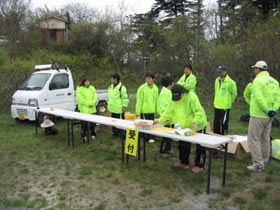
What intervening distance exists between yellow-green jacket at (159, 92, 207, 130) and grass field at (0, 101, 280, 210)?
95 centimetres

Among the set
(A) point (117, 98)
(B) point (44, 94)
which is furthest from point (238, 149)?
(B) point (44, 94)

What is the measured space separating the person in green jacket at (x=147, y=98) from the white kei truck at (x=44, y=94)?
3.40m

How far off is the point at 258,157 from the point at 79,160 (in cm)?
346

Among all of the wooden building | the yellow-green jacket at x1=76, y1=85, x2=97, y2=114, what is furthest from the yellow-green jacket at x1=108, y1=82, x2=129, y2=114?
the wooden building

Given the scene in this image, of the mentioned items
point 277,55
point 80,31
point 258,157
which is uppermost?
point 80,31

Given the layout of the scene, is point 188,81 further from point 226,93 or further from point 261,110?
point 261,110

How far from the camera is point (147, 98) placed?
741 centimetres

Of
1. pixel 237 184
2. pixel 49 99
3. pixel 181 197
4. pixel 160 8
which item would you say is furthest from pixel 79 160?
pixel 160 8

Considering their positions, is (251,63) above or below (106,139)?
above

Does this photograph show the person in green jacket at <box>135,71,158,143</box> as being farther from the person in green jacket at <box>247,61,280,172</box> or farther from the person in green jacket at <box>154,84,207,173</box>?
the person in green jacket at <box>247,61,280,172</box>

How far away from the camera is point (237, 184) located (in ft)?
16.5

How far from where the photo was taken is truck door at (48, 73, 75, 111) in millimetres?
9914

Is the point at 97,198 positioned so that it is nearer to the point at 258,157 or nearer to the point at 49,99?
the point at 258,157

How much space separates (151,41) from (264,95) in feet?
61.7
